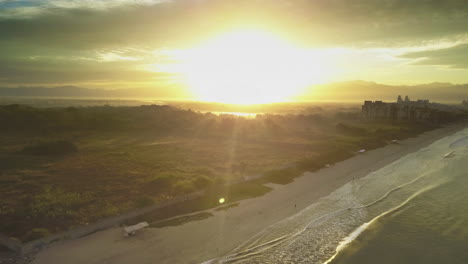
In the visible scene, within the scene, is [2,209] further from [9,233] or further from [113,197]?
[113,197]

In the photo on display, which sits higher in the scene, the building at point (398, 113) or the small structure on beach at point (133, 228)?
the building at point (398, 113)

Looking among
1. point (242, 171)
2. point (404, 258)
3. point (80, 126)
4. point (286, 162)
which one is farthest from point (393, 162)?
point (80, 126)

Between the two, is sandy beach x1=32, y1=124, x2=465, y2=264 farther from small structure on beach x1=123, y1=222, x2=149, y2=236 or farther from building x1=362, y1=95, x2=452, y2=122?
building x1=362, y1=95, x2=452, y2=122

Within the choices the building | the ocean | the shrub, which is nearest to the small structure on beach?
the ocean

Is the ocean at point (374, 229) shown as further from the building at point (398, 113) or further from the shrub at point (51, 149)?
the building at point (398, 113)

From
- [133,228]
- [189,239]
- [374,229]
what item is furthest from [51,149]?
[374,229]

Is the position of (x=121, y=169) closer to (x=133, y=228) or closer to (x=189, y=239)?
(x=133, y=228)

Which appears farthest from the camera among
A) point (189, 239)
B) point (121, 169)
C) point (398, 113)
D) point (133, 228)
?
point (398, 113)

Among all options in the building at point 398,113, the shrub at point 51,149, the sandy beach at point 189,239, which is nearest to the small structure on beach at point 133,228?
the sandy beach at point 189,239
